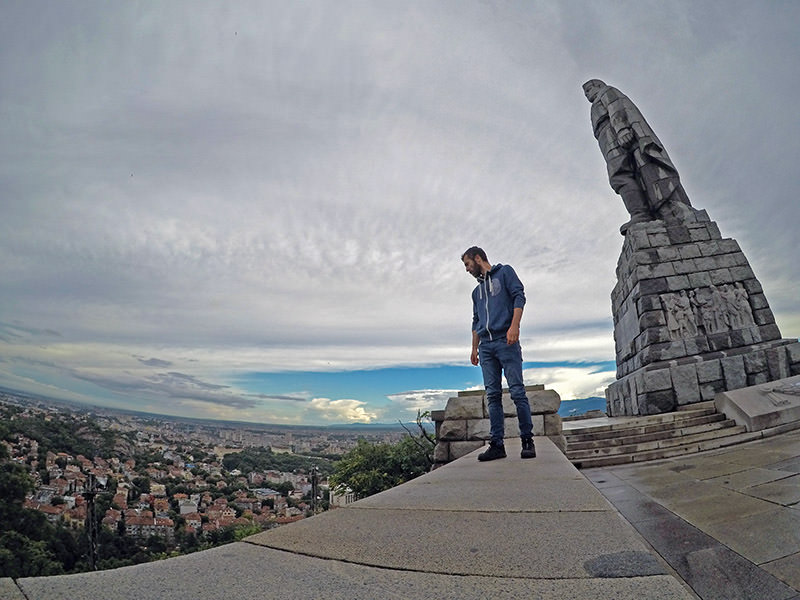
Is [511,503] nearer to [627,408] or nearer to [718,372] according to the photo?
[718,372]

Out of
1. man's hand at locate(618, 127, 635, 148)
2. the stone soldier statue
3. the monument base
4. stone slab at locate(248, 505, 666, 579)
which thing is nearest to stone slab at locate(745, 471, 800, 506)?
stone slab at locate(248, 505, 666, 579)

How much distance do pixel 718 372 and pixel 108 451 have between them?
30.2 metres

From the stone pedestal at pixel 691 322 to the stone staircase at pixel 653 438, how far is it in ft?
5.63

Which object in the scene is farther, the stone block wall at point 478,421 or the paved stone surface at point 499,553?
the stone block wall at point 478,421

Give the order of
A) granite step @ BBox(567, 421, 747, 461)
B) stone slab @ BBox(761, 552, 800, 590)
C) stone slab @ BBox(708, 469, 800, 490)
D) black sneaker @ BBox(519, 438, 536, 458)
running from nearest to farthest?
stone slab @ BBox(761, 552, 800, 590) < stone slab @ BBox(708, 469, 800, 490) < black sneaker @ BBox(519, 438, 536, 458) < granite step @ BBox(567, 421, 747, 461)

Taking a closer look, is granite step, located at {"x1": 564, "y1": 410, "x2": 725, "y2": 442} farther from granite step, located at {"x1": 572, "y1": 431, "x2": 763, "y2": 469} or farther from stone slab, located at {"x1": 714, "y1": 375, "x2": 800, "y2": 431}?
granite step, located at {"x1": 572, "y1": 431, "x2": 763, "y2": 469}

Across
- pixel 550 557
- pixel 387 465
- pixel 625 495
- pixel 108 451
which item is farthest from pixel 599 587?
pixel 108 451

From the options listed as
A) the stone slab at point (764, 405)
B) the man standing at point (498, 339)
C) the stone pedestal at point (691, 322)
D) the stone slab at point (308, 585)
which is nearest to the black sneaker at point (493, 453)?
the man standing at point (498, 339)

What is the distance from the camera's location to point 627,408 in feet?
31.9

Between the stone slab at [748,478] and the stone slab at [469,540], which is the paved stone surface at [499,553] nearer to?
the stone slab at [469,540]

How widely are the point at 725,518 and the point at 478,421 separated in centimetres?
299

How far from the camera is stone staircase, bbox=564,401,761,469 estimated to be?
4793 millimetres

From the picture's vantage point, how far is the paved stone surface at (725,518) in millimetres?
1286

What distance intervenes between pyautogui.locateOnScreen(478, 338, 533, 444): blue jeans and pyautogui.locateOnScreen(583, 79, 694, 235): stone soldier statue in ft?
30.1
